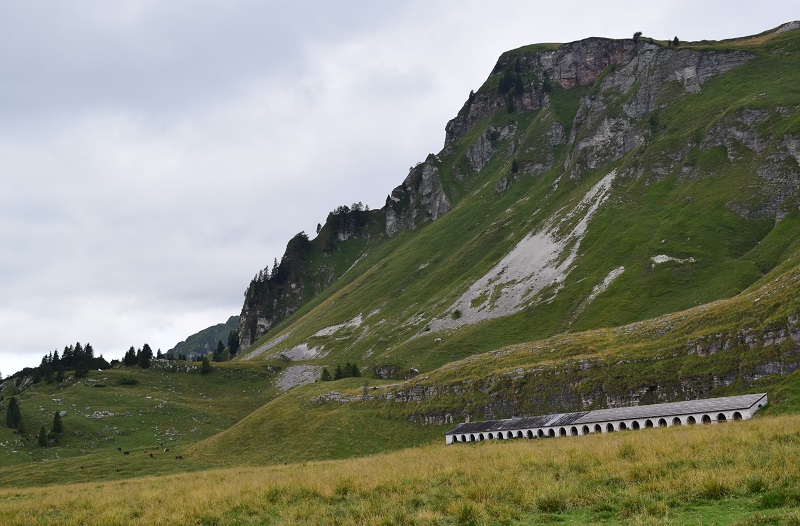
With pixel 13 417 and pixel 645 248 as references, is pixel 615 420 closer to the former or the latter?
pixel 645 248

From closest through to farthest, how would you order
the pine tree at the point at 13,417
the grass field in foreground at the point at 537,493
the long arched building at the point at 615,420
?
the grass field in foreground at the point at 537,493
the long arched building at the point at 615,420
the pine tree at the point at 13,417

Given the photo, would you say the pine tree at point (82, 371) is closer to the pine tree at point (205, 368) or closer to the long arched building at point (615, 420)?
the pine tree at point (205, 368)

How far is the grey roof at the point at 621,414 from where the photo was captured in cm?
5391

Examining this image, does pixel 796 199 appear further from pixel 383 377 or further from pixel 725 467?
pixel 725 467

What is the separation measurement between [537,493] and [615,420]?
46.3 metres

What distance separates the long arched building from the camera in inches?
2108

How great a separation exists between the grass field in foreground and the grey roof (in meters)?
27.7

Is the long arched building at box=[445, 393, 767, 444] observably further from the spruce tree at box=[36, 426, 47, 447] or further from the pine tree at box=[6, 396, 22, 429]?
the pine tree at box=[6, 396, 22, 429]

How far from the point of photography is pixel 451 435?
7669 cm

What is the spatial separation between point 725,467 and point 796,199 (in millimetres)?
147491

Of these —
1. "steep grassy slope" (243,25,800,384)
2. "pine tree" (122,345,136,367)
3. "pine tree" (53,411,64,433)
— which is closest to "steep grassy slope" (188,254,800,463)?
"steep grassy slope" (243,25,800,384)

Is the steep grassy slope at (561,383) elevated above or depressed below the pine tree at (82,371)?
below

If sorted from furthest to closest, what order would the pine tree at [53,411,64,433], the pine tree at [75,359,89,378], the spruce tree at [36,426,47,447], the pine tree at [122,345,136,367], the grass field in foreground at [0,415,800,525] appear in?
the pine tree at [122,345,136,367] < the pine tree at [75,359,89,378] < the pine tree at [53,411,64,433] < the spruce tree at [36,426,47,447] < the grass field in foreground at [0,415,800,525]

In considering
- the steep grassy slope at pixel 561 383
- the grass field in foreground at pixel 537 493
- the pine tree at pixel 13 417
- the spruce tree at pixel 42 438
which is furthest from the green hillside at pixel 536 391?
the pine tree at pixel 13 417
